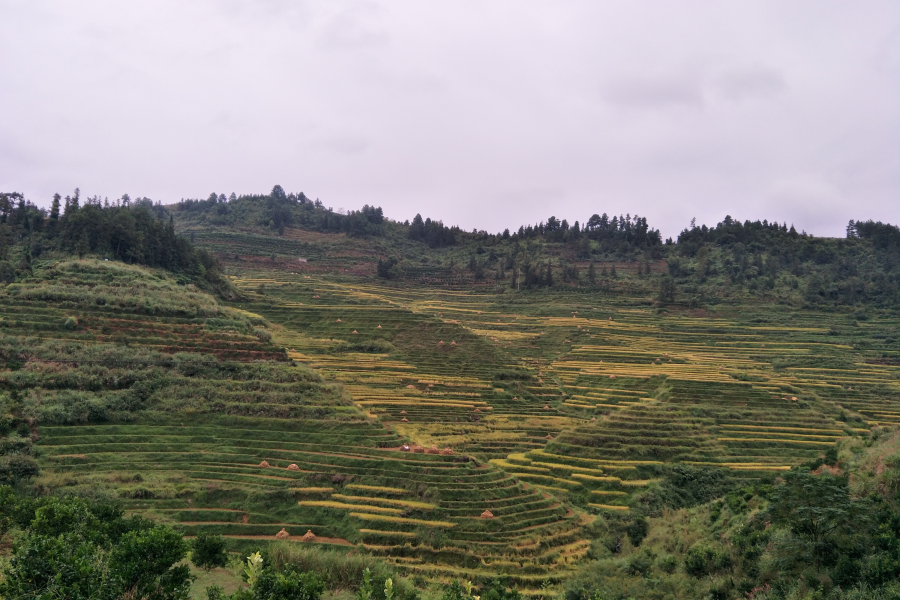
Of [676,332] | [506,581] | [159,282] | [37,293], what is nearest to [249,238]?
[159,282]

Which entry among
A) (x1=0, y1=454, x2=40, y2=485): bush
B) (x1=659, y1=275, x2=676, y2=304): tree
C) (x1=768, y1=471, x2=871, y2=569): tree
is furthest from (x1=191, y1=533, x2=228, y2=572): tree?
(x1=659, y1=275, x2=676, y2=304): tree

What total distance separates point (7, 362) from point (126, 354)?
7.13 m

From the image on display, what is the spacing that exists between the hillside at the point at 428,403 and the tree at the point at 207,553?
20.4 feet

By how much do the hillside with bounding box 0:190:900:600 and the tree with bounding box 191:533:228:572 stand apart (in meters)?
6.21

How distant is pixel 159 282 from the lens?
5353 cm

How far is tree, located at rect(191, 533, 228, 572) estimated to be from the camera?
19.4 m

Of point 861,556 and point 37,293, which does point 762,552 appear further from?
point 37,293

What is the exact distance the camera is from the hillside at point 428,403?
27781mm

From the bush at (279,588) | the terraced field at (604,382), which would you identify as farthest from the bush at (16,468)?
the bush at (279,588)

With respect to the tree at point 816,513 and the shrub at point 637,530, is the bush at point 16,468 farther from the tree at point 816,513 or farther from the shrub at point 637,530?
the tree at point 816,513

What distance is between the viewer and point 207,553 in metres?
19.5

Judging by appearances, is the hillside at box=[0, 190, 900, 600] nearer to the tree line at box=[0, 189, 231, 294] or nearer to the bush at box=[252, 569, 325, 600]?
the tree line at box=[0, 189, 231, 294]

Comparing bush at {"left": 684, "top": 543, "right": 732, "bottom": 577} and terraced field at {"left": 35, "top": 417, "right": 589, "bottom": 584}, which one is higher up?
bush at {"left": 684, "top": 543, "right": 732, "bottom": 577}

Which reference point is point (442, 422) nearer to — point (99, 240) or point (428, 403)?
point (428, 403)
